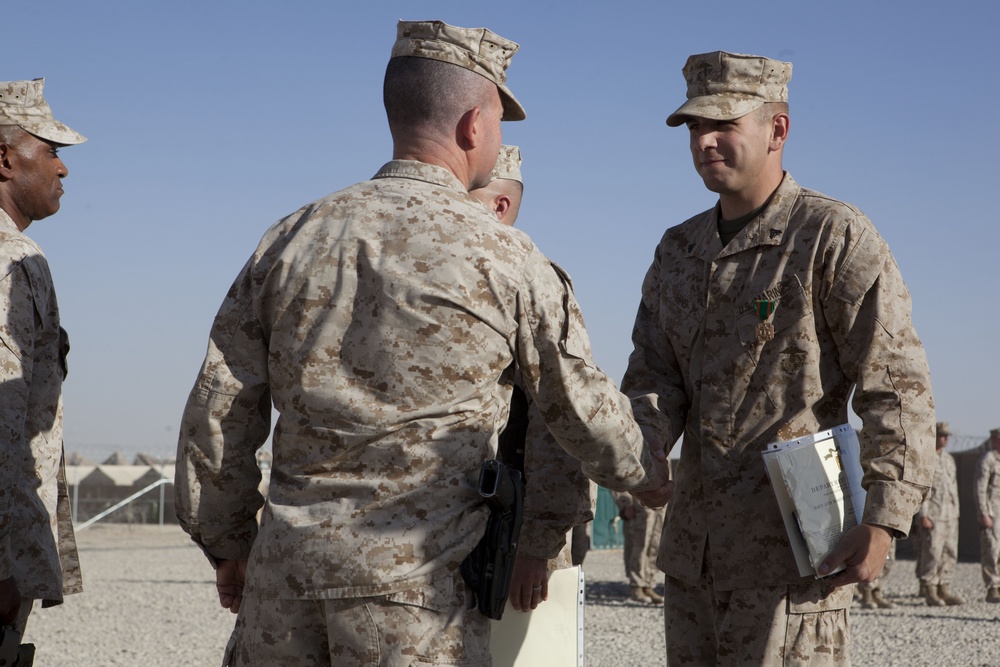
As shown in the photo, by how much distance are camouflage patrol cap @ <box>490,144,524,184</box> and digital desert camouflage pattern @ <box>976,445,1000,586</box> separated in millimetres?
12675

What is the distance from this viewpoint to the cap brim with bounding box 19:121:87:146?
4.27 meters

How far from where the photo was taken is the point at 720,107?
3.50 m

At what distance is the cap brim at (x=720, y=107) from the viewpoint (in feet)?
11.4

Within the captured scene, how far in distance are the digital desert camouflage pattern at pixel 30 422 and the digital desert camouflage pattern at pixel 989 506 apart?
1385 cm

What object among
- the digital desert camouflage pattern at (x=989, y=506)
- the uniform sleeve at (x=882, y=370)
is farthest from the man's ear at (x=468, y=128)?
the digital desert camouflage pattern at (x=989, y=506)

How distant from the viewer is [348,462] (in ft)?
8.23

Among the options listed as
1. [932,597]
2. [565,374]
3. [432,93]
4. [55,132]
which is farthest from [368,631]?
[932,597]

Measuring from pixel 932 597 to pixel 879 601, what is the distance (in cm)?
98

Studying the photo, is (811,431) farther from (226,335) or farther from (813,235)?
(226,335)

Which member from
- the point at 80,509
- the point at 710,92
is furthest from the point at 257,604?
the point at 80,509

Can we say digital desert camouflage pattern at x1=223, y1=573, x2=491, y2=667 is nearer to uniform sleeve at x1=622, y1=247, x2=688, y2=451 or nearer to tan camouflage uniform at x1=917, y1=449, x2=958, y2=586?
uniform sleeve at x1=622, y1=247, x2=688, y2=451

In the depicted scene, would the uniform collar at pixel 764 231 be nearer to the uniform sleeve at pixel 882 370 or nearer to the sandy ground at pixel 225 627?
the uniform sleeve at pixel 882 370

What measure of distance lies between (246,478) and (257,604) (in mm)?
340

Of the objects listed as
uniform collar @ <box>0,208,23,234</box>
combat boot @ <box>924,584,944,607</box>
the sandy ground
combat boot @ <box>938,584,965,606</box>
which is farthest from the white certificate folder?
combat boot @ <box>938,584,965,606</box>
